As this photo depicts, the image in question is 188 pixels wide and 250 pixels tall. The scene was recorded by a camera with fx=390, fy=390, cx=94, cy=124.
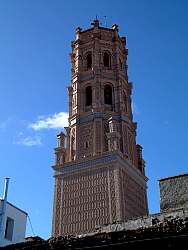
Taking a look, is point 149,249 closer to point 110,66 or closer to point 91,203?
point 91,203

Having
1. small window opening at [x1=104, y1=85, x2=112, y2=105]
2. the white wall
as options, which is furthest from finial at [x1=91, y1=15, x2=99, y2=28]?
the white wall

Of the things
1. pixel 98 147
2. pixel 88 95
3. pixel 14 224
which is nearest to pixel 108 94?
pixel 88 95

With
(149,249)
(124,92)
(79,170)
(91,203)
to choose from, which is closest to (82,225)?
(91,203)

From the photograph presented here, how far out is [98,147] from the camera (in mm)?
26375

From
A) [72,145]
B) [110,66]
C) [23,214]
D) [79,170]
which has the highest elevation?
[110,66]

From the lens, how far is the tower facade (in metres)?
24.0

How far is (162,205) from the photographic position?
24.0ft

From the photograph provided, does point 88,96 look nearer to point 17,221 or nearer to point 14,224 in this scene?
point 17,221

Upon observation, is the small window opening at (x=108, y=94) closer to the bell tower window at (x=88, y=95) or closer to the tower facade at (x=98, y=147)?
the tower facade at (x=98, y=147)

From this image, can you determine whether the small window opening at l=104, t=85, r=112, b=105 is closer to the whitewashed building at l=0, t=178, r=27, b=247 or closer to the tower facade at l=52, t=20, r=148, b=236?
the tower facade at l=52, t=20, r=148, b=236

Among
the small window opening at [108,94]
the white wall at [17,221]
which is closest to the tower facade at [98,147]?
the small window opening at [108,94]

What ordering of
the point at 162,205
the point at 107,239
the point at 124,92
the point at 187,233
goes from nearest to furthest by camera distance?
1. the point at 187,233
2. the point at 107,239
3. the point at 162,205
4. the point at 124,92

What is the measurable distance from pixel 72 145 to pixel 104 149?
2734 mm

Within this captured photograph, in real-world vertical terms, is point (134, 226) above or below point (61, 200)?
below
